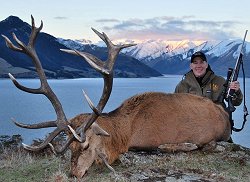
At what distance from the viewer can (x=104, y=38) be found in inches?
324

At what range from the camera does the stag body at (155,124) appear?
8.34m

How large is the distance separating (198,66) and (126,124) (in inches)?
127

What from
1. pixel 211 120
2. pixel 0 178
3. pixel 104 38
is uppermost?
pixel 104 38

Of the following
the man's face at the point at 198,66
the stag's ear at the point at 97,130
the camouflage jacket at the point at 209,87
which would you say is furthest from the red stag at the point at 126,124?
the man's face at the point at 198,66

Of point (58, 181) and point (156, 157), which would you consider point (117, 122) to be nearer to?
point (156, 157)

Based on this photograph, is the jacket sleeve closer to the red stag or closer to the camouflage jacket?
the camouflage jacket

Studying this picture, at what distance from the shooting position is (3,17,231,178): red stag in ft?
25.9

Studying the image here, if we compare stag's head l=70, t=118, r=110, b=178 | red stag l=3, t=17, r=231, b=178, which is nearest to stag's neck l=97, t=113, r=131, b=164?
red stag l=3, t=17, r=231, b=178

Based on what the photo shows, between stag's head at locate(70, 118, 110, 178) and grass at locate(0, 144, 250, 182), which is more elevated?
stag's head at locate(70, 118, 110, 178)

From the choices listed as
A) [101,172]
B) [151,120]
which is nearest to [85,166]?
[101,172]

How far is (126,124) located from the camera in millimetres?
8969

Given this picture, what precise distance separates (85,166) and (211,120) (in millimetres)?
3153

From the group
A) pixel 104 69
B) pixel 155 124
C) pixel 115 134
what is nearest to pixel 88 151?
pixel 115 134

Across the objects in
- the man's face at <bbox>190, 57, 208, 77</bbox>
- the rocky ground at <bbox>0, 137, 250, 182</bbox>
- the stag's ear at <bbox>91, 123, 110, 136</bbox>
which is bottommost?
the rocky ground at <bbox>0, 137, 250, 182</bbox>
